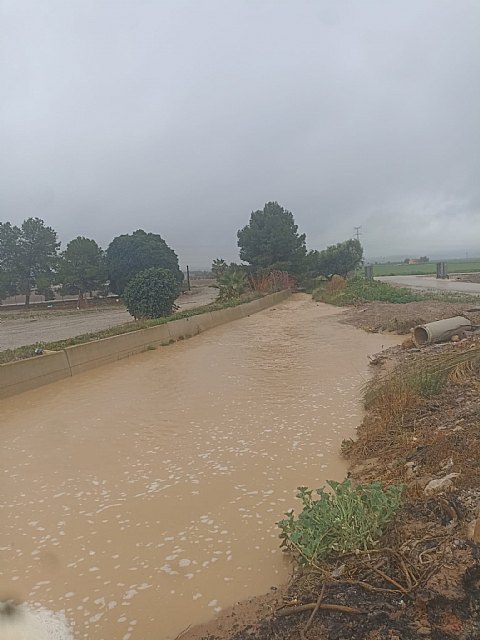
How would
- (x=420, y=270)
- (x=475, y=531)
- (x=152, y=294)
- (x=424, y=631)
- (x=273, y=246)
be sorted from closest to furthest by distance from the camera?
1. (x=424, y=631)
2. (x=475, y=531)
3. (x=152, y=294)
4. (x=273, y=246)
5. (x=420, y=270)

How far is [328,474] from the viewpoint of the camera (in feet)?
16.7

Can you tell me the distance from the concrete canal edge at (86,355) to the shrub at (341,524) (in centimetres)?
776

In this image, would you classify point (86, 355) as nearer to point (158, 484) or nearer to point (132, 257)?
point (158, 484)

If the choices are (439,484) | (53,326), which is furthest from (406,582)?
(53,326)

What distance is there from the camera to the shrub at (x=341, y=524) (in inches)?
128

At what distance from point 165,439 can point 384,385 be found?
11.5ft

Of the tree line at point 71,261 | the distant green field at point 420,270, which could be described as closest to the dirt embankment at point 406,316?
the tree line at point 71,261

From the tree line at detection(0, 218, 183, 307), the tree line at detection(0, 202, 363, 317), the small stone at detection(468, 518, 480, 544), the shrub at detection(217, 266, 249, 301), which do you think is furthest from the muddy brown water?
the tree line at detection(0, 218, 183, 307)

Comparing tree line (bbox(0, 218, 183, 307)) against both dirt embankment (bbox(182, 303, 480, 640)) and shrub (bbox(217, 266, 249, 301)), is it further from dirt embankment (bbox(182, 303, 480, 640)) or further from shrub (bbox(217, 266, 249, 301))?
dirt embankment (bbox(182, 303, 480, 640))

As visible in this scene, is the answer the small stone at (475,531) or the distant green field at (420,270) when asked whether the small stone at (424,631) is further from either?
the distant green field at (420,270)

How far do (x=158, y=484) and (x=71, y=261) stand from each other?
142 feet

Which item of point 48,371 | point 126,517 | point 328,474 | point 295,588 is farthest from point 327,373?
point 295,588

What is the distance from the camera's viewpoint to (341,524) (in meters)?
3.31

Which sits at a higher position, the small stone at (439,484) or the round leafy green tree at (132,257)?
the round leafy green tree at (132,257)
